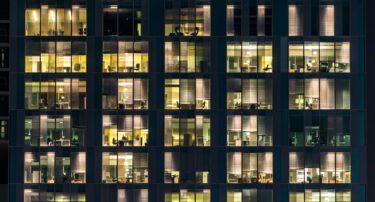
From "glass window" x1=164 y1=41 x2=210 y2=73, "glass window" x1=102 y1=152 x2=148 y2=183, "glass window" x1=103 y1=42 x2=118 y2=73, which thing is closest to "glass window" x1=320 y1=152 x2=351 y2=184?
"glass window" x1=164 y1=41 x2=210 y2=73

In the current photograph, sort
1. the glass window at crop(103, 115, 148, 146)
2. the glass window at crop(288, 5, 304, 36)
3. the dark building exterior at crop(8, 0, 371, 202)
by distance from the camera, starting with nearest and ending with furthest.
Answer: the dark building exterior at crop(8, 0, 371, 202) → the glass window at crop(103, 115, 148, 146) → the glass window at crop(288, 5, 304, 36)

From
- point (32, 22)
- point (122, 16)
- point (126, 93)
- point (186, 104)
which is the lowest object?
point (186, 104)

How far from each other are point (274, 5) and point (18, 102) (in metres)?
27.0

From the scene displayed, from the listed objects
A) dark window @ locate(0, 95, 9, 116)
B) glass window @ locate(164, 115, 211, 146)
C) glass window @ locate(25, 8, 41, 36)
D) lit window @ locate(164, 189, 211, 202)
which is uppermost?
glass window @ locate(25, 8, 41, 36)

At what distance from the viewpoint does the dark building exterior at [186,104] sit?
300ft

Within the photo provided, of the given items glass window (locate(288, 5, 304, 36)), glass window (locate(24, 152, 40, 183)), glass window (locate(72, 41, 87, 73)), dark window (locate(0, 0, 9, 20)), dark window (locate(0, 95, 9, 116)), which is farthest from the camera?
dark window (locate(0, 0, 9, 20))

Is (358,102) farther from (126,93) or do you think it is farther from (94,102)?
(94,102)

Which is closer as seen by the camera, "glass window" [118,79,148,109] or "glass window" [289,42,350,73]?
"glass window" [118,79,148,109]

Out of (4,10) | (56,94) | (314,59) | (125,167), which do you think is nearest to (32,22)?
(56,94)

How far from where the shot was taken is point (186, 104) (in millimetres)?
91750

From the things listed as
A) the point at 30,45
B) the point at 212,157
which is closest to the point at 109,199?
the point at 212,157

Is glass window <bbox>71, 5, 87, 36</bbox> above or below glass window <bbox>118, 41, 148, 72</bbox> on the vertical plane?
above

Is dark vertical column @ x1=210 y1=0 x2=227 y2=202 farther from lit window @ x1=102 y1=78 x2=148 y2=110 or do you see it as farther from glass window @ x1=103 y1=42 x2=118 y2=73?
glass window @ x1=103 y1=42 x2=118 y2=73

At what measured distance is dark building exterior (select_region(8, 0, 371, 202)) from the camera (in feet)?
300
